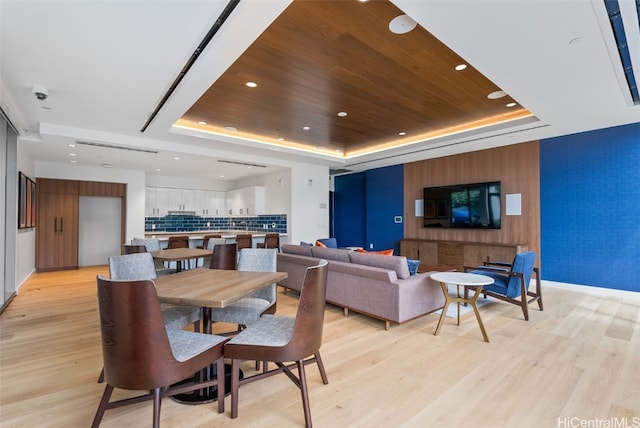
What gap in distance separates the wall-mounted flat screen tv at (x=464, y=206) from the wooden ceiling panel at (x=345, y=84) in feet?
4.55

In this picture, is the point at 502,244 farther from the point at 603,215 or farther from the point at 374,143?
the point at 374,143

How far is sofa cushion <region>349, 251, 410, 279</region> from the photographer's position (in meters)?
3.39

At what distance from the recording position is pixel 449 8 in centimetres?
207

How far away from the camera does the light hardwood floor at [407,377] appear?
188 cm

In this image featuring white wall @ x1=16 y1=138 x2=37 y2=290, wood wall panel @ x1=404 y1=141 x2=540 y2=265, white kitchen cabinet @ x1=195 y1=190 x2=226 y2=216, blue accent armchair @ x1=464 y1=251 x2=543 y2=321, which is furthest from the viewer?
white kitchen cabinet @ x1=195 y1=190 x2=226 y2=216

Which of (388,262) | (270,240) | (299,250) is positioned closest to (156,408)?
(388,262)

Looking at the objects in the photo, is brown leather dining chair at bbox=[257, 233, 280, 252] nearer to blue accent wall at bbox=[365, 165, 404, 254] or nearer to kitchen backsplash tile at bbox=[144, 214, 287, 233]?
kitchen backsplash tile at bbox=[144, 214, 287, 233]

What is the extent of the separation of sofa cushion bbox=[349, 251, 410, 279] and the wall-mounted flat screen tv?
3359 millimetres

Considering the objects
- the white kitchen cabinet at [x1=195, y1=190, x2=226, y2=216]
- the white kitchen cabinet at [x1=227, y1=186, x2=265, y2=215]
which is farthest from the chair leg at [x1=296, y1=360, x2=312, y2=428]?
the white kitchen cabinet at [x1=195, y1=190, x2=226, y2=216]

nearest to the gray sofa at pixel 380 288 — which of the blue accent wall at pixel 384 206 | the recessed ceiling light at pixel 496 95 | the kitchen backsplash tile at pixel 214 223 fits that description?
the recessed ceiling light at pixel 496 95

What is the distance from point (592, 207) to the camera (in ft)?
16.1

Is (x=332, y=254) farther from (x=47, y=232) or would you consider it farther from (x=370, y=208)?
(x=47, y=232)

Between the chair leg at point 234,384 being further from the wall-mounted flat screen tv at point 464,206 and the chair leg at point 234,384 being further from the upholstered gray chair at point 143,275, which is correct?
the wall-mounted flat screen tv at point 464,206

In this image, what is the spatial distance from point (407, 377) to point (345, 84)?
3.08 m
